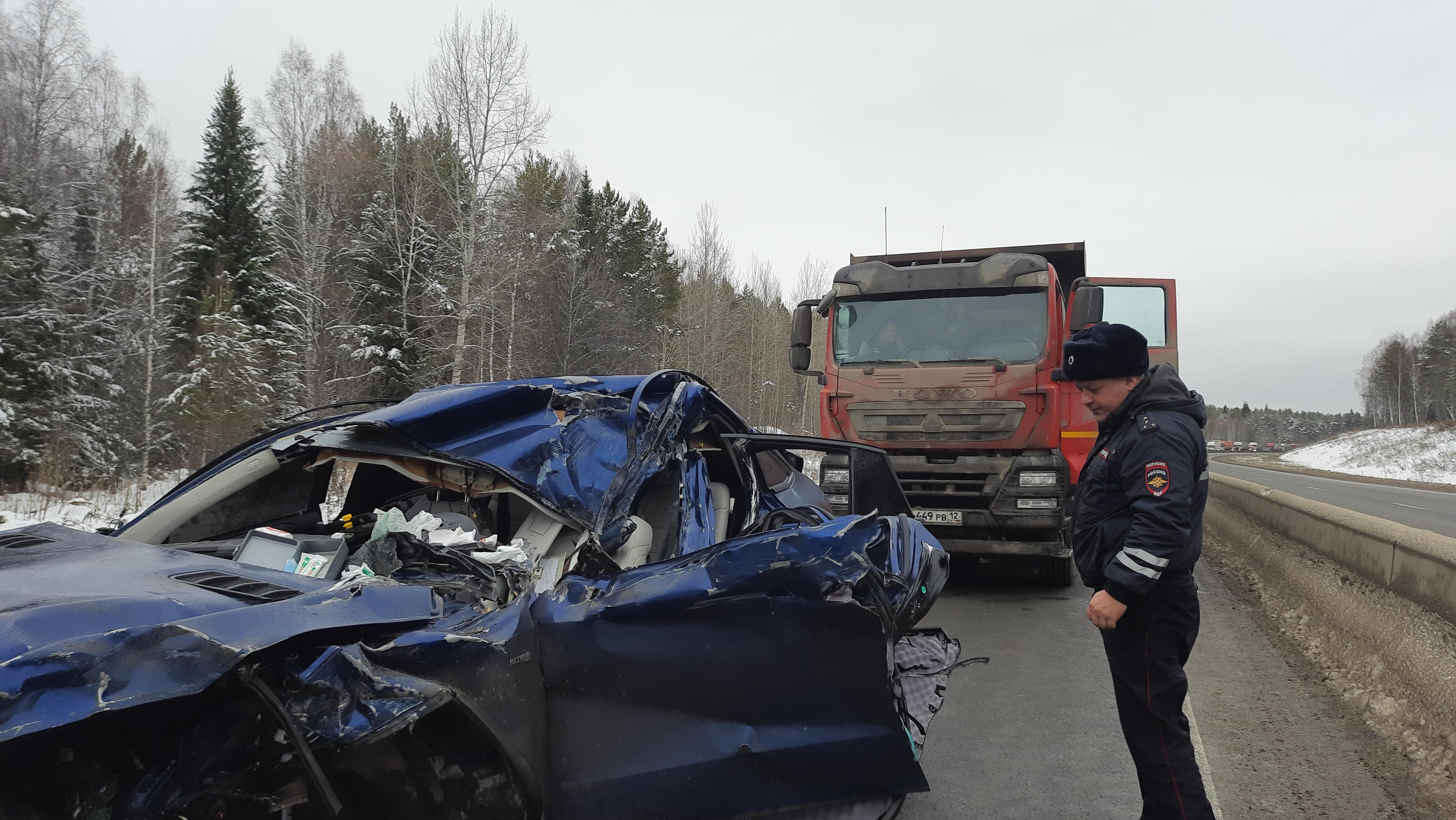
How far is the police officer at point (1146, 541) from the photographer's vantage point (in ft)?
8.49

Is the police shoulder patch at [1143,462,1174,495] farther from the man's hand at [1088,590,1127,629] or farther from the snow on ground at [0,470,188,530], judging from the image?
the snow on ground at [0,470,188,530]

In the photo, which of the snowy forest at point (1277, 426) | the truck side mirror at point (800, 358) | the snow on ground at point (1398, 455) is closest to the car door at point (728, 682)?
the truck side mirror at point (800, 358)

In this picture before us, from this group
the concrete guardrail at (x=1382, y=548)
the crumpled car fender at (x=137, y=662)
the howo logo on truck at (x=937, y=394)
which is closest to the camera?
the crumpled car fender at (x=137, y=662)

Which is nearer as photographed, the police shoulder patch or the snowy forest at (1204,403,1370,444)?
the police shoulder patch

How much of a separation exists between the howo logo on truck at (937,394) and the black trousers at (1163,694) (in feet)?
13.1

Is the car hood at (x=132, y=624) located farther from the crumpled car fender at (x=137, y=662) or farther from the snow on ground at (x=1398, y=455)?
the snow on ground at (x=1398, y=455)

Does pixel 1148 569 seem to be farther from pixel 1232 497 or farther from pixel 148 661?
pixel 1232 497

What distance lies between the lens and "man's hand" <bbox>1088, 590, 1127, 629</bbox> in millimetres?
2629

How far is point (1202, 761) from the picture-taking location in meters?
3.44

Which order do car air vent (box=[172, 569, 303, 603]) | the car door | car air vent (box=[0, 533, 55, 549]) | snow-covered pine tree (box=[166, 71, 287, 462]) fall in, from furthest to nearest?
snow-covered pine tree (box=[166, 71, 287, 462]) < car air vent (box=[0, 533, 55, 549]) < the car door < car air vent (box=[172, 569, 303, 603])

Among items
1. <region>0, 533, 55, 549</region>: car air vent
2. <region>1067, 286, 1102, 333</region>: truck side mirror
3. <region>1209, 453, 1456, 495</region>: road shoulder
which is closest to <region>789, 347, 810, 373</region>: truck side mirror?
<region>1067, 286, 1102, 333</region>: truck side mirror

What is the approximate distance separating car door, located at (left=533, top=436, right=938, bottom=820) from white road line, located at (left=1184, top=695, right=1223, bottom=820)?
1195 millimetres

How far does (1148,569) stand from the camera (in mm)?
2543

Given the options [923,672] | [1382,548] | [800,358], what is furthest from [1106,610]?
[800,358]
